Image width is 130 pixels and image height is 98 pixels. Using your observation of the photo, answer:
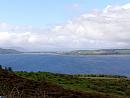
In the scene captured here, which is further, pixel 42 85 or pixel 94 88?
pixel 94 88

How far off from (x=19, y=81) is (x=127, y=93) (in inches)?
404

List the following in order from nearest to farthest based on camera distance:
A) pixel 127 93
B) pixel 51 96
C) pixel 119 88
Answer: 1. pixel 51 96
2. pixel 127 93
3. pixel 119 88

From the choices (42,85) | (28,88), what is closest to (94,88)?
(42,85)

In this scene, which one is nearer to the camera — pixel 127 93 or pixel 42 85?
pixel 42 85

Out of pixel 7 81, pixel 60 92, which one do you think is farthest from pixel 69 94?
pixel 7 81

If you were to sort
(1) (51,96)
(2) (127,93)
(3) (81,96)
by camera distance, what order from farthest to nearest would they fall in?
(2) (127,93) → (3) (81,96) → (1) (51,96)

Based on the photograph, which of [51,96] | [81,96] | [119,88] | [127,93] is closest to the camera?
[51,96]

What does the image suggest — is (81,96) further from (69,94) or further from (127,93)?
(127,93)

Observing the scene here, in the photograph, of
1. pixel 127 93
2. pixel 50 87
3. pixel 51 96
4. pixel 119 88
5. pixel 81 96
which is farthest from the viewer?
pixel 119 88

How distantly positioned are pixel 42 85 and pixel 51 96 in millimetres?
5271

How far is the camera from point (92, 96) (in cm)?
2739

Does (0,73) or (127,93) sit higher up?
(0,73)

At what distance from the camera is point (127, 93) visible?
35.7 metres

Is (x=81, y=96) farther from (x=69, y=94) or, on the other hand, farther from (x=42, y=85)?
(x=42, y=85)
